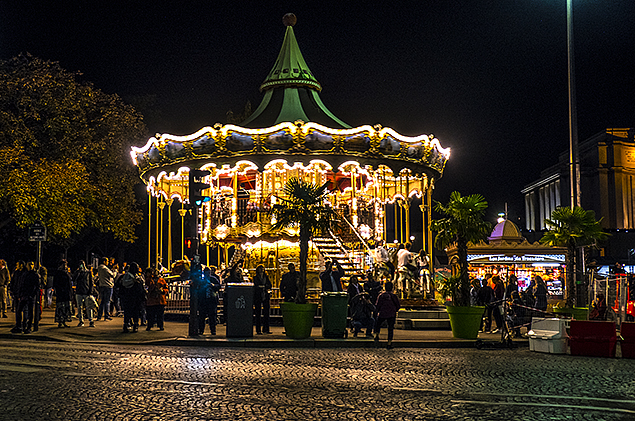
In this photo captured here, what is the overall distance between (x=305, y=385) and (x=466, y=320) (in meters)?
8.02

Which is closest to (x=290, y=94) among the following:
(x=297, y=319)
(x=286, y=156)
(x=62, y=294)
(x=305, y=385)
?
(x=286, y=156)

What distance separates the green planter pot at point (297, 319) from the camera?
15875mm

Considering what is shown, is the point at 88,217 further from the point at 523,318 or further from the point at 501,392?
the point at 501,392

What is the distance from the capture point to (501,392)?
8781 mm

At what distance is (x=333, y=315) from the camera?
16.1 m

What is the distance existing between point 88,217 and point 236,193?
8.61 metres

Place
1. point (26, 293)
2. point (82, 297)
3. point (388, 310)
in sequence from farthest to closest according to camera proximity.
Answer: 1. point (82, 297)
2. point (26, 293)
3. point (388, 310)

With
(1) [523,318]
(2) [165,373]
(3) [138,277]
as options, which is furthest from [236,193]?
(2) [165,373]

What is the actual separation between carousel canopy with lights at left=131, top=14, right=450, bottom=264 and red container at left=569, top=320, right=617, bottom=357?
36.5 ft

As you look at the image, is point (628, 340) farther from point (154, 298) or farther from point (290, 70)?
point (290, 70)

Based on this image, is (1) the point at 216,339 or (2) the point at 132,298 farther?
(2) the point at 132,298

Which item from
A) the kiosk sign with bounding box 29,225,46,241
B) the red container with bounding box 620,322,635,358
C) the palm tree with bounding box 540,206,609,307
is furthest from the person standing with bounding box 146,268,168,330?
the palm tree with bounding box 540,206,609,307

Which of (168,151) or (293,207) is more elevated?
(168,151)

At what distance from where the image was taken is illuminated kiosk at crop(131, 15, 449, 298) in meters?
23.7
